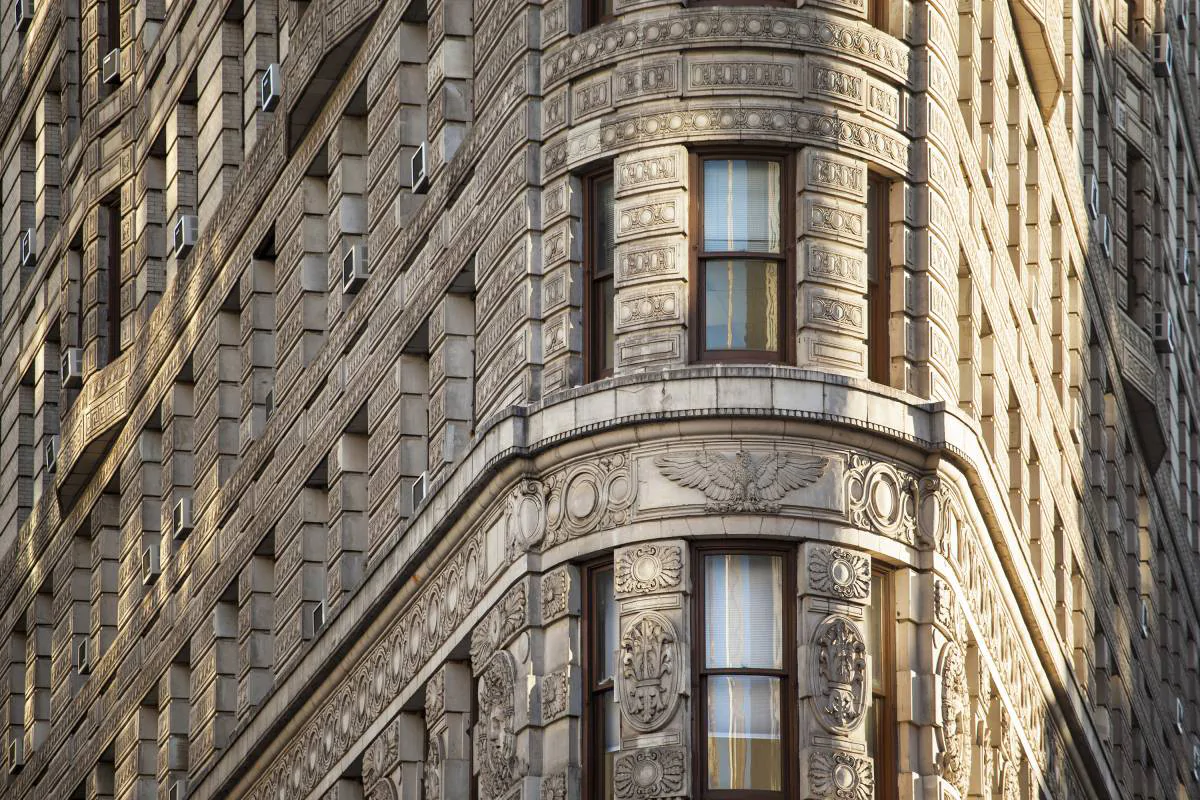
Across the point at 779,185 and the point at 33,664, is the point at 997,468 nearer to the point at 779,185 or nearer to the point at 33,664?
the point at 779,185

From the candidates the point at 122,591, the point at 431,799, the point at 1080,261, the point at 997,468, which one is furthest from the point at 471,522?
the point at 122,591

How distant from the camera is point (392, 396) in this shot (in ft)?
161

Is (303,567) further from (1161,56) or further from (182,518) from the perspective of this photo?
(1161,56)

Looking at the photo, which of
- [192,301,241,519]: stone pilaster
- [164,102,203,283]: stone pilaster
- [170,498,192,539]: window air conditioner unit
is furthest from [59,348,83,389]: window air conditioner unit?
[192,301,241,519]: stone pilaster

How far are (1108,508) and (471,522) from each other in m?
19.8

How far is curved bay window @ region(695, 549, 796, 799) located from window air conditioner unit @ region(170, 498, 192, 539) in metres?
21.2

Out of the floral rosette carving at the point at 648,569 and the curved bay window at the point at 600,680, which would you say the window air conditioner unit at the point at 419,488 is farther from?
the floral rosette carving at the point at 648,569

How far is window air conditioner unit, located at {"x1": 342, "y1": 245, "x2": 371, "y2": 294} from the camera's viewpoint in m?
52.0

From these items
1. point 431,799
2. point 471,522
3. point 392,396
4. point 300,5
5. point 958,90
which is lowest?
point 431,799

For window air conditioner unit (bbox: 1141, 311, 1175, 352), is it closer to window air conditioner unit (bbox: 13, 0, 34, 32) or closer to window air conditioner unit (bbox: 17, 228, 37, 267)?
window air conditioner unit (bbox: 17, 228, 37, 267)

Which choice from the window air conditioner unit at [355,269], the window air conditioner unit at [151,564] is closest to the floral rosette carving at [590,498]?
the window air conditioner unit at [355,269]

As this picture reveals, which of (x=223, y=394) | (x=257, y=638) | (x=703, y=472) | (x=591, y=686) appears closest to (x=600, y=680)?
A: (x=591, y=686)

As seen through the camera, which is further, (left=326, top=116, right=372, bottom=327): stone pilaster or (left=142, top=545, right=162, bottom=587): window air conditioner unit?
(left=142, top=545, right=162, bottom=587): window air conditioner unit

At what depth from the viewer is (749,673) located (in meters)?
40.7
